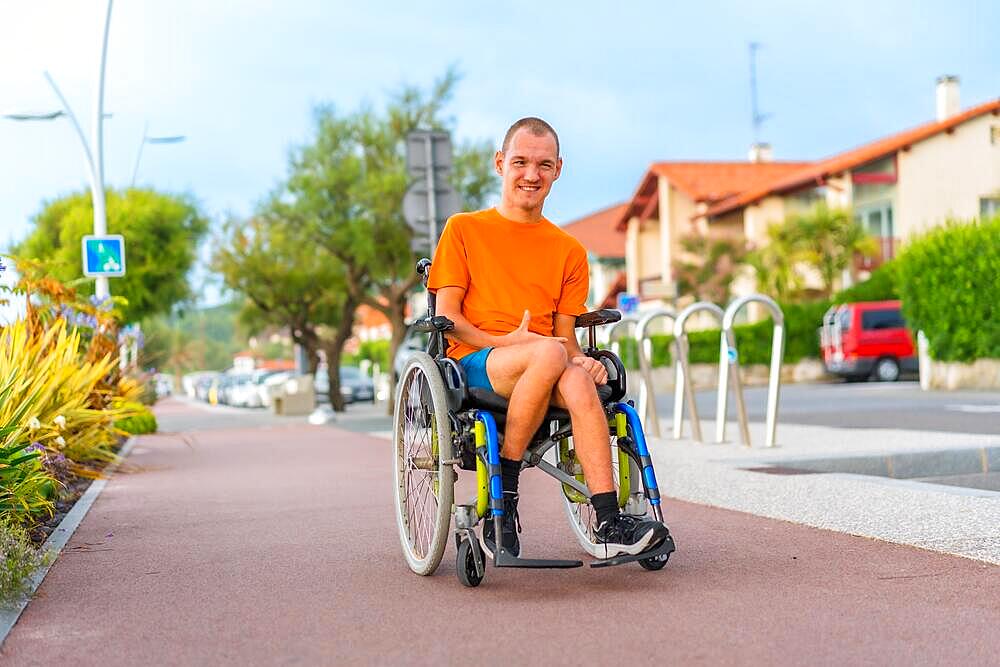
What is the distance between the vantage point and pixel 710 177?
53.1 m

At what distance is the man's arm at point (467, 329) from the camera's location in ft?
16.4

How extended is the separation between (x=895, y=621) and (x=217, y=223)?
113 ft

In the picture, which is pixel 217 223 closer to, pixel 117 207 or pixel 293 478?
pixel 117 207

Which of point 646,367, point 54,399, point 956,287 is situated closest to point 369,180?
point 956,287

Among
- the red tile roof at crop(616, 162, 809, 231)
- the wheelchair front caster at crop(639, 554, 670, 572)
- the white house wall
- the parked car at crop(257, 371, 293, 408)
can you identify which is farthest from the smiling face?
the red tile roof at crop(616, 162, 809, 231)

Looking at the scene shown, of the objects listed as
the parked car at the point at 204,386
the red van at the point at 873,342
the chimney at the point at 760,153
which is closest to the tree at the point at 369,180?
the red van at the point at 873,342

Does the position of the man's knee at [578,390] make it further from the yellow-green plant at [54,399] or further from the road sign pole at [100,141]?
the road sign pole at [100,141]

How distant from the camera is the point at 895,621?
4.01m

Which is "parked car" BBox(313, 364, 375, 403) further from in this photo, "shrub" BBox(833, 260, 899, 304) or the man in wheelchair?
the man in wheelchair

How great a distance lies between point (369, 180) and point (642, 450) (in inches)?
964

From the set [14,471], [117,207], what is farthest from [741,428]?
[117,207]

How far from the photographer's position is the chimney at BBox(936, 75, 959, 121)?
48031mm

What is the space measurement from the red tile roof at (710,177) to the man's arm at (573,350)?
149 feet

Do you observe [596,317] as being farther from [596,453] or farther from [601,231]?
[601,231]
